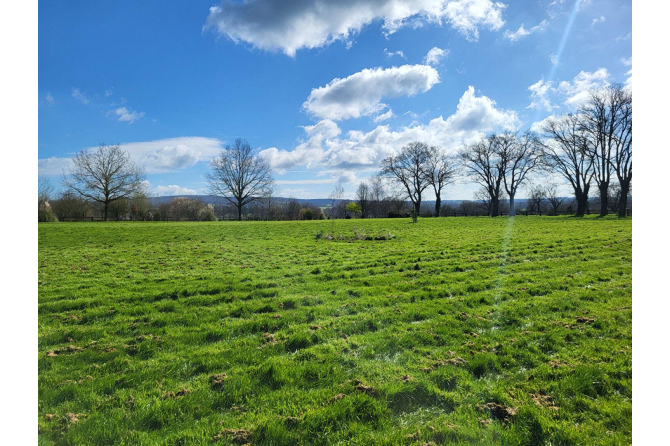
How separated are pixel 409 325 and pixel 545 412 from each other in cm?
218

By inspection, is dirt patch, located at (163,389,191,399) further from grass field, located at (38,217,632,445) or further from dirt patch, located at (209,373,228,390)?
dirt patch, located at (209,373,228,390)

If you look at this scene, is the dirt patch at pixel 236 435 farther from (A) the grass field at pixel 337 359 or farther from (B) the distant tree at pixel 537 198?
(B) the distant tree at pixel 537 198

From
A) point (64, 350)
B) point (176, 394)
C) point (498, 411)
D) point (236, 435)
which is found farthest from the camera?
point (64, 350)

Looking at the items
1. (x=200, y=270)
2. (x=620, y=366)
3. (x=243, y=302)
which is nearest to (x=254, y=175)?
(x=200, y=270)

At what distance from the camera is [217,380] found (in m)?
3.30

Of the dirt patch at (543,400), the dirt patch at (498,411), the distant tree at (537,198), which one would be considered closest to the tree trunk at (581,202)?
the distant tree at (537,198)

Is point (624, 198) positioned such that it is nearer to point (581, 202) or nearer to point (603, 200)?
point (603, 200)

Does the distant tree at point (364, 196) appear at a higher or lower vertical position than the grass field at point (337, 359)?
higher

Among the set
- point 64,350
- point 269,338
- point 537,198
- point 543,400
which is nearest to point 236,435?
point 269,338

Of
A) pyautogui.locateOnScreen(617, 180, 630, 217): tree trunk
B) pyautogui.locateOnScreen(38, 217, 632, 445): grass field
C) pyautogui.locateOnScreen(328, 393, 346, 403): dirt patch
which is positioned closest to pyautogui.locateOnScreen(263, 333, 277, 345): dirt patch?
pyautogui.locateOnScreen(38, 217, 632, 445): grass field

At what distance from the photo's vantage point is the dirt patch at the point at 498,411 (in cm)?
277

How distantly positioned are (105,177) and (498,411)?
29.7 m

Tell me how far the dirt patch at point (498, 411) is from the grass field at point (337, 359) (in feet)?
0.04

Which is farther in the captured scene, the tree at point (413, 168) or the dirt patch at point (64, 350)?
the tree at point (413, 168)
